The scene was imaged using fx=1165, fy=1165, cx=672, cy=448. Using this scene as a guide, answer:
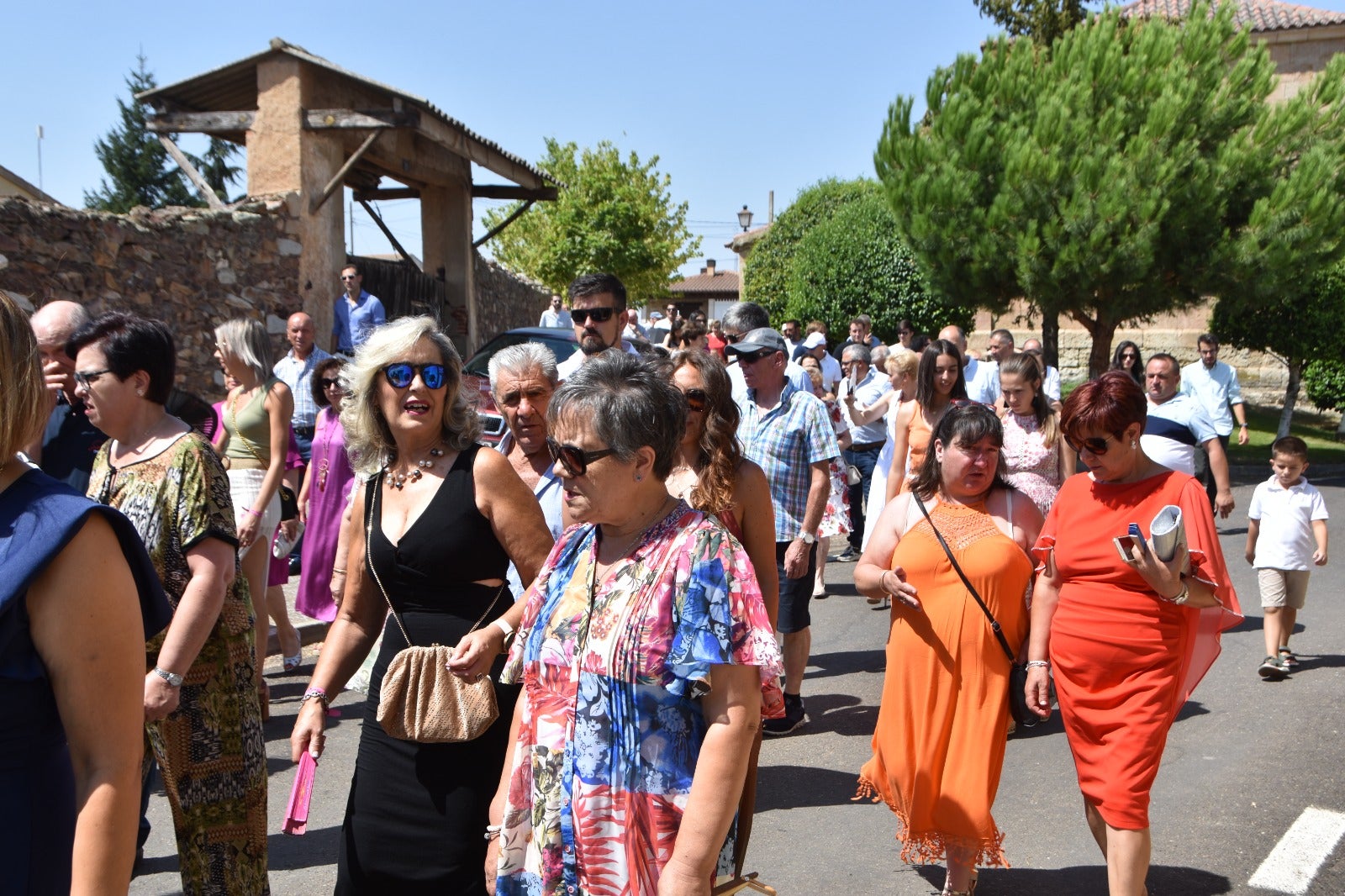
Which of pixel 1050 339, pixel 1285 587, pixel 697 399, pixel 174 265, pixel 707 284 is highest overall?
pixel 707 284

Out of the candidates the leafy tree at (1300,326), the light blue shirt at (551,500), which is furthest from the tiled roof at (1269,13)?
the light blue shirt at (551,500)

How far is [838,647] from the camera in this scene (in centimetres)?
782

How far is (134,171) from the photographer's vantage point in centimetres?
4647

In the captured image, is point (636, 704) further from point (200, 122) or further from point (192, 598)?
point (200, 122)

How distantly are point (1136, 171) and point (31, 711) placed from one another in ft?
53.1

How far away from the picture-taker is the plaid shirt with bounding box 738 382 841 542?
5953 millimetres

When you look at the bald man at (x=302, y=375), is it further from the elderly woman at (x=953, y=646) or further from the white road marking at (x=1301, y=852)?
the white road marking at (x=1301, y=852)

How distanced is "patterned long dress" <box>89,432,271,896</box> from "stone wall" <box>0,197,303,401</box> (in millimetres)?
7750

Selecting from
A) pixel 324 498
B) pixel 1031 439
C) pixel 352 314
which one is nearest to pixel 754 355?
pixel 1031 439

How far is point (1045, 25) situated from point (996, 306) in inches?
443

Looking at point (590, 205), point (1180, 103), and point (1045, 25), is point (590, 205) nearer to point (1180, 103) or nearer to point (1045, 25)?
point (1045, 25)

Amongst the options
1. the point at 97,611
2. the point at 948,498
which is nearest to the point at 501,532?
the point at 97,611

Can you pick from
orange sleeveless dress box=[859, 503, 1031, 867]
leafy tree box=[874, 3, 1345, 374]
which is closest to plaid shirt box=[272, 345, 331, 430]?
orange sleeveless dress box=[859, 503, 1031, 867]

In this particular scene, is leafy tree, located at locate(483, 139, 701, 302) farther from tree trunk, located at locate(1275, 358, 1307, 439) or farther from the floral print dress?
the floral print dress
